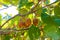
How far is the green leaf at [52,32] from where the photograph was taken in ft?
0.93

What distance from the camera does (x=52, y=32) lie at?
0.96 feet

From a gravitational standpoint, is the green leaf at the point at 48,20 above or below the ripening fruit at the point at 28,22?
above

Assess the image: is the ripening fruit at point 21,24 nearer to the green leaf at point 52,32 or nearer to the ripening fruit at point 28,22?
the ripening fruit at point 28,22

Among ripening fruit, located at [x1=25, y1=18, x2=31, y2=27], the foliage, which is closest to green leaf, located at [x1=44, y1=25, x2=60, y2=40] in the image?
the foliage

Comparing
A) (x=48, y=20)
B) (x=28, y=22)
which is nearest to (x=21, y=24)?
(x=28, y=22)

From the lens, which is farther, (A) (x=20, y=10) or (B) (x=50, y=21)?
(A) (x=20, y=10)

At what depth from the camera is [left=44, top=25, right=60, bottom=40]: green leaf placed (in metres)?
0.28

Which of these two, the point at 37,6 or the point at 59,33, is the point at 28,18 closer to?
the point at 37,6

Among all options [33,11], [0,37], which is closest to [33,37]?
[33,11]

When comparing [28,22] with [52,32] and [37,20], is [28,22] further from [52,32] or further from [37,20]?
[52,32]

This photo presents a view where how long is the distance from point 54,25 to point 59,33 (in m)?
0.02

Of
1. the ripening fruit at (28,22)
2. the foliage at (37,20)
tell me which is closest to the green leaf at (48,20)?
the foliage at (37,20)

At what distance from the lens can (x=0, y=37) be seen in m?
0.52

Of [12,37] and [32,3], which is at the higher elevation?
[32,3]
